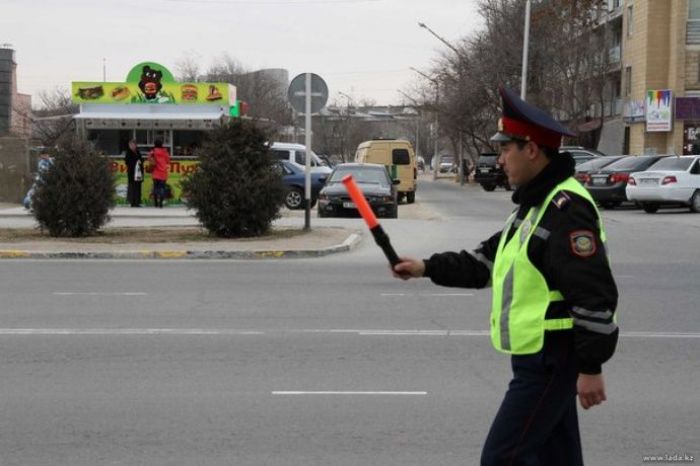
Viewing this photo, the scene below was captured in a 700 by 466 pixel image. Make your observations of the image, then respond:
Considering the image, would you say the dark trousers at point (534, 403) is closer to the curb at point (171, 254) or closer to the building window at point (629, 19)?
the curb at point (171, 254)

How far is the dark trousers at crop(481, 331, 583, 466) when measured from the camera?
3586 millimetres

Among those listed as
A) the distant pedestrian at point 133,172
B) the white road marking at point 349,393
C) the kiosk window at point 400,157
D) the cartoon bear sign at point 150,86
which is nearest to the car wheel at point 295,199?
the distant pedestrian at point 133,172

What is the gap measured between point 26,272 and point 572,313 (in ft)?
38.5

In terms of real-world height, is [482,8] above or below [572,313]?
above

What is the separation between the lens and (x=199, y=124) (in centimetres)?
2758

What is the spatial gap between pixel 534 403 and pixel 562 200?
74cm

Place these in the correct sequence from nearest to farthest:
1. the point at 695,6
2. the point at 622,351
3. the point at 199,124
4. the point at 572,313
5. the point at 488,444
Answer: the point at 572,313 → the point at 488,444 → the point at 622,351 → the point at 199,124 → the point at 695,6

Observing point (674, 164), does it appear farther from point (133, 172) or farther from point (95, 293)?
point (95, 293)

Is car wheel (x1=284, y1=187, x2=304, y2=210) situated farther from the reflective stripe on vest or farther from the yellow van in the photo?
the reflective stripe on vest


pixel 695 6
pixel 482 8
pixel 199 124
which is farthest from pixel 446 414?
pixel 482 8

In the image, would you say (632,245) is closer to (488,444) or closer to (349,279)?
(349,279)

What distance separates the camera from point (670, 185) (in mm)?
26406

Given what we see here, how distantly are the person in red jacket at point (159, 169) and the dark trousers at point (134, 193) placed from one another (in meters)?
0.43

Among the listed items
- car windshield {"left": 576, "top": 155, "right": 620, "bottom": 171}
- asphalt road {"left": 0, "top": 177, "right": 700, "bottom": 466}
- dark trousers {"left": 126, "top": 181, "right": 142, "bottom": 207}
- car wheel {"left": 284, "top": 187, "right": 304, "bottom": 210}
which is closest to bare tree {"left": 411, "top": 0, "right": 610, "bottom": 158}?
car windshield {"left": 576, "top": 155, "right": 620, "bottom": 171}
